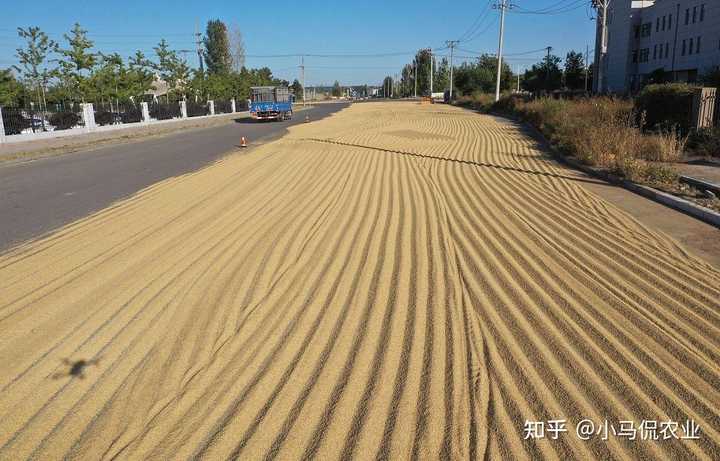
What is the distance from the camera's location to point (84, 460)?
2922 mm

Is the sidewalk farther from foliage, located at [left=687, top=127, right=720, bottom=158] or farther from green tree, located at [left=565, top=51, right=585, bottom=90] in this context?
green tree, located at [left=565, top=51, right=585, bottom=90]

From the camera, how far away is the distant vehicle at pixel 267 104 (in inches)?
1550

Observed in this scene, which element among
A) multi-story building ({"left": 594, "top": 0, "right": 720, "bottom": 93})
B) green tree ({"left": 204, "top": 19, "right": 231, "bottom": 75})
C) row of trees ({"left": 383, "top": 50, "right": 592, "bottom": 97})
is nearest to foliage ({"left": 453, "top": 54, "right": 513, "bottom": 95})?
row of trees ({"left": 383, "top": 50, "right": 592, "bottom": 97})

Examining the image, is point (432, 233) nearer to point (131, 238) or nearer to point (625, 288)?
point (625, 288)

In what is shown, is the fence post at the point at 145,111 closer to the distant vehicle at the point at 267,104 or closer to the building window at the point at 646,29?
the distant vehicle at the point at 267,104

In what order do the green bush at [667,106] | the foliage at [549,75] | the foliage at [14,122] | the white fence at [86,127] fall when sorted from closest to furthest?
the green bush at [667,106] → the white fence at [86,127] → the foliage at [14,122] → the foliage at [549,75]

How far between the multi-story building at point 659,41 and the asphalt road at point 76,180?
43.6 metres

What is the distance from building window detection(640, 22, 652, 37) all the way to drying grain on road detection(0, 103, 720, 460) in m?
71.3

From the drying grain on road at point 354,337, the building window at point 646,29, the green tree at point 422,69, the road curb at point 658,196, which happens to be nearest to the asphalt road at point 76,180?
the drying grain on road at point 354,337

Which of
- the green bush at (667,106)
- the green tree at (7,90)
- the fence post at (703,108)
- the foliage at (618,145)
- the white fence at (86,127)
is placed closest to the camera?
the foliage at (618,145)

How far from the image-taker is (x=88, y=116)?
3089 cm

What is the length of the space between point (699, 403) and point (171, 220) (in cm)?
732

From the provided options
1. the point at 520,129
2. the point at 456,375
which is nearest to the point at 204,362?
the point at 456,375

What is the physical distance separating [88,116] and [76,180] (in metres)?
21.2
